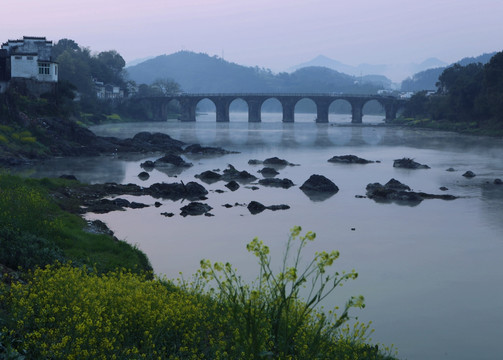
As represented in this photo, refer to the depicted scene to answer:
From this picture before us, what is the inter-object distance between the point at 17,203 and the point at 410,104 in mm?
145556

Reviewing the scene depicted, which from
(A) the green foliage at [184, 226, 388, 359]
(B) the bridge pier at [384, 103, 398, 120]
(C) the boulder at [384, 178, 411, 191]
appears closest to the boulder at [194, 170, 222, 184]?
(C) the boulder at [384, 178, 411, 191]

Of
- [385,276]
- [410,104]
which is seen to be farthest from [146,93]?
[385,276]

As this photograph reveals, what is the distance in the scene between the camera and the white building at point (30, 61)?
83.2m

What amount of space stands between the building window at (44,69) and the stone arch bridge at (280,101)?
85135 mm

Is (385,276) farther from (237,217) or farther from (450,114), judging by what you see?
(450,114)

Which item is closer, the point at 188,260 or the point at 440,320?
the point at 440,320

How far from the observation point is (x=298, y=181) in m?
52.5

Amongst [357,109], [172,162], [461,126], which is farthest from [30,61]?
[357,109]

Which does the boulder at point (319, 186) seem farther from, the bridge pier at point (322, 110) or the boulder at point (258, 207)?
the bridge pier at point (322, 110)

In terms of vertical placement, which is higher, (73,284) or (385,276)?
(73,284)

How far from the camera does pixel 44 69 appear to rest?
3332 inches

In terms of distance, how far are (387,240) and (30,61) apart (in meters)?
67.6

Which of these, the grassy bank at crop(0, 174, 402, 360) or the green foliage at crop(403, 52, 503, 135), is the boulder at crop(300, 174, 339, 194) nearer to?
the grassy bank at crop(0, 174, 402, 360)

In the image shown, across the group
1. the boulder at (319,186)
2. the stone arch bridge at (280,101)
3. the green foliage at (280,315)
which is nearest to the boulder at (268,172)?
the boulder at (319,186)
